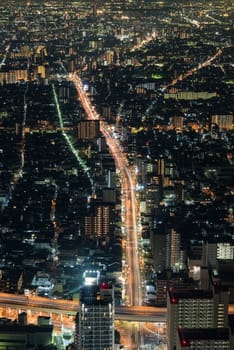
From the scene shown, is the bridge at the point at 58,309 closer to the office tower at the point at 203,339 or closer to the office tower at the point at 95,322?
the office tower at the point at 95,322

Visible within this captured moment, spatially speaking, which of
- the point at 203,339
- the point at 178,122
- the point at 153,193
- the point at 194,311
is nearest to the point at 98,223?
the point at 153,193

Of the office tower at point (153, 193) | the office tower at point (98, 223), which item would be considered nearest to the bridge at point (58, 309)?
the office tower at point (98, 223)

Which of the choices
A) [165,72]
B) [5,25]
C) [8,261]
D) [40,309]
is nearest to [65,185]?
[8,261]

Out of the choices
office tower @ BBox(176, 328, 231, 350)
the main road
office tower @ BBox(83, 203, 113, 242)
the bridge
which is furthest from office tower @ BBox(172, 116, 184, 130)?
office tower @ BBox(176, 328, 231, 350)

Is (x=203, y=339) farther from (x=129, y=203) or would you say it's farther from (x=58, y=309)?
(x=129, y=203)

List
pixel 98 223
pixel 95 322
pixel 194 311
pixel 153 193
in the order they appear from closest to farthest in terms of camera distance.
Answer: pixel 95 322 < pixel 194 311 < pixel 98 223 < pixel 153 193

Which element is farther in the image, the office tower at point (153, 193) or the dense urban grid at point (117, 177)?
the office tower at point (153, 193)

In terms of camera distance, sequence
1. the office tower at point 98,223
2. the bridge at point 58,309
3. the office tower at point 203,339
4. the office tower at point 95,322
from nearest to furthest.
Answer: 1. the office tower at point 203,339
2. the office tower at point 95,322
3. the bridge at point 58,309
4. the office tower at point 98,223

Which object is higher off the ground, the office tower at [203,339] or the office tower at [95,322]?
the office tower at [203,339]
